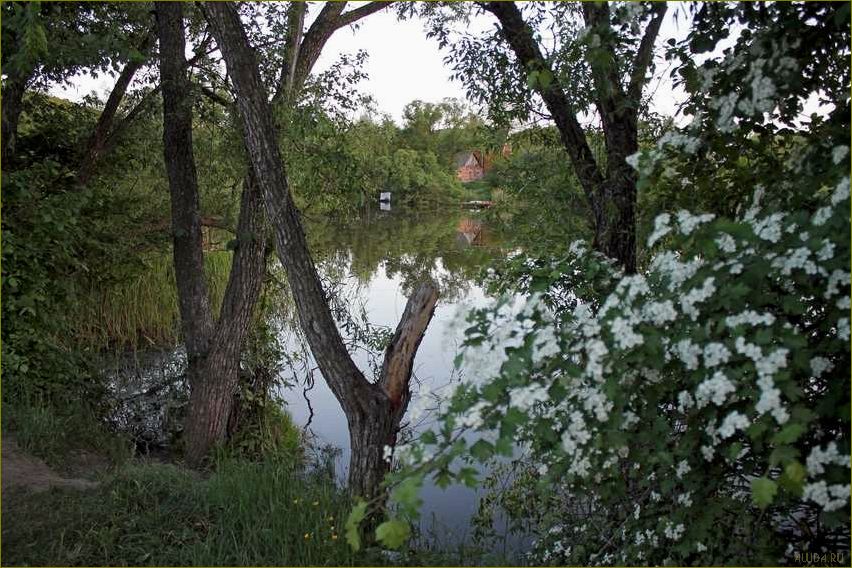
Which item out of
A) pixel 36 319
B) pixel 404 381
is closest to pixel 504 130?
pixel 404 381

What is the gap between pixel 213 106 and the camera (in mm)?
6113

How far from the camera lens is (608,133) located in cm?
366

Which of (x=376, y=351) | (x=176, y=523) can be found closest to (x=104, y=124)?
(x=376, y=351)

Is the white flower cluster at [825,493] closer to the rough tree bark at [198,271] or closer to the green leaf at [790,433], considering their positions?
the green leaf at [790,433]

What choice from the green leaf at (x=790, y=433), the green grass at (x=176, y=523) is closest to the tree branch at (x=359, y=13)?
the green grass at (x=176, y=523)

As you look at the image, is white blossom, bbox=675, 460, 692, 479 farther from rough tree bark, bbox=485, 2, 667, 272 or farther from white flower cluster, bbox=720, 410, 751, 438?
rough tree bark, bbox=485, 2, 667, 272

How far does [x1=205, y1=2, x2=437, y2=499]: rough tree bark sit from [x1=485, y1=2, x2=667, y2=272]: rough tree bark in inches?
41.9

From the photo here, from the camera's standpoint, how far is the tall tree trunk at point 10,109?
509 cm

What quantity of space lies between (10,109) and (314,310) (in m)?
3.16

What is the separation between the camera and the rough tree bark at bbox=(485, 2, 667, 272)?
11.4ft

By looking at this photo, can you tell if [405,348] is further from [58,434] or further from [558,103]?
[58,434]

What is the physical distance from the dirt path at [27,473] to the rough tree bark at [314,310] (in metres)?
1.37

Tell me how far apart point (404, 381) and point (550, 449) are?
1.41 m

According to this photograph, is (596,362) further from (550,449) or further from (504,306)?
(550,449)
